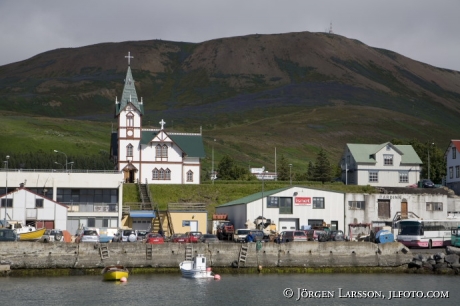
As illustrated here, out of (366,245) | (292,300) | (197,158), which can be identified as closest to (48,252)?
(292,300)

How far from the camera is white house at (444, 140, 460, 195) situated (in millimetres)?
112988

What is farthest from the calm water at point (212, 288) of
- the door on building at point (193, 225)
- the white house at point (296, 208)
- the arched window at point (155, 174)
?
the arched window at point (155, 174)

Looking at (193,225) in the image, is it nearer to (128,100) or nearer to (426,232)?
(426,232)

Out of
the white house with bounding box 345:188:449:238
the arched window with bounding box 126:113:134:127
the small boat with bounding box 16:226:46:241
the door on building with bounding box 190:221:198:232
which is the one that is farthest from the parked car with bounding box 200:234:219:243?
the arched window with bounding box 126:113:134:127

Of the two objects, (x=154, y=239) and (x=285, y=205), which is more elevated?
(x=285, y=205)

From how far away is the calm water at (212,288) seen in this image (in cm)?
5359

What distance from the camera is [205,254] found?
64.8 metres

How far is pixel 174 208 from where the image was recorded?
315ft

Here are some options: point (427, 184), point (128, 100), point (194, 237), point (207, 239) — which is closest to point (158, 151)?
point (128, 100)

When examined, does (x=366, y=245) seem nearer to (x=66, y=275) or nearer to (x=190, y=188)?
(x=66, y=275)

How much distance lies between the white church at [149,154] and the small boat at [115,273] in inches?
2116

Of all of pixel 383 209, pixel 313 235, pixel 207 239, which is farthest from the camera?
pixel 383 209

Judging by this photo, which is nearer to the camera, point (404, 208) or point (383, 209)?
point (383, 209)

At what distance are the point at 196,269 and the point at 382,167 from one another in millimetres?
64600
